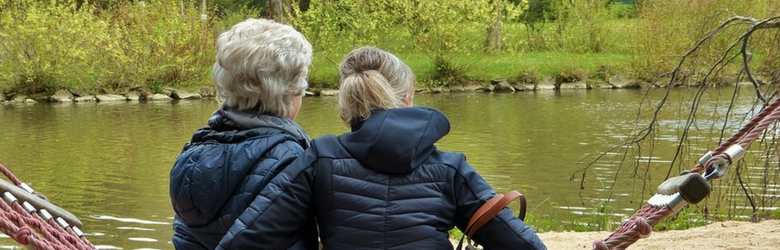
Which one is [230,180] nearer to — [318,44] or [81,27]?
[81,27]

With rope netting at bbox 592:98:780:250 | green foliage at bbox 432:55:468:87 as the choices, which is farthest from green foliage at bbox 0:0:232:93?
rope netting at bbox 592:98:780:250

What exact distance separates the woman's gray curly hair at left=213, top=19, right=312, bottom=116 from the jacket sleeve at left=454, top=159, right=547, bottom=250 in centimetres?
47

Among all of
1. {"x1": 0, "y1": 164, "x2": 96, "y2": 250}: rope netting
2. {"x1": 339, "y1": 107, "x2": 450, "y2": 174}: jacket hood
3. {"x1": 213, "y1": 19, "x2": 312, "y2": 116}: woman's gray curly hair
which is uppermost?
{"x1": 213, "y1": 19, "x2": 312, "y2": 116}: woman's gray curly hair

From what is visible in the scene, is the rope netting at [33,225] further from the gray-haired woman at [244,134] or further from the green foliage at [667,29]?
the green foliage at [667,29]

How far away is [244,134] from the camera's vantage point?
241 cm

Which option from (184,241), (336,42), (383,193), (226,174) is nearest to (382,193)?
(383,193)

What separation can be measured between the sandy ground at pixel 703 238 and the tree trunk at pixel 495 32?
21.4 m

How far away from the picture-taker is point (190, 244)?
254 centimetres

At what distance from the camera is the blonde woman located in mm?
2236

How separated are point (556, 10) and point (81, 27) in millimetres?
15221

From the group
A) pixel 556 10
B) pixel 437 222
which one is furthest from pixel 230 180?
pixel 556 10

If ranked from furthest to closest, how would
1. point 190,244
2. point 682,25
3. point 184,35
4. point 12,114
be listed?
point 184,35
point 682,25
point 12,114
point 190,244

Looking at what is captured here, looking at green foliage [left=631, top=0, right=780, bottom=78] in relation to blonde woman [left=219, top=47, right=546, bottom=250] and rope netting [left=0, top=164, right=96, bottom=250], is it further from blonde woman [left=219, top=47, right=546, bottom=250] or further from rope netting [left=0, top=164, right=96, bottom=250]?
blonde woman [left=219, top=47, right=546, bottom=250]

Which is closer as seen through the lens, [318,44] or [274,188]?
[274,188]
